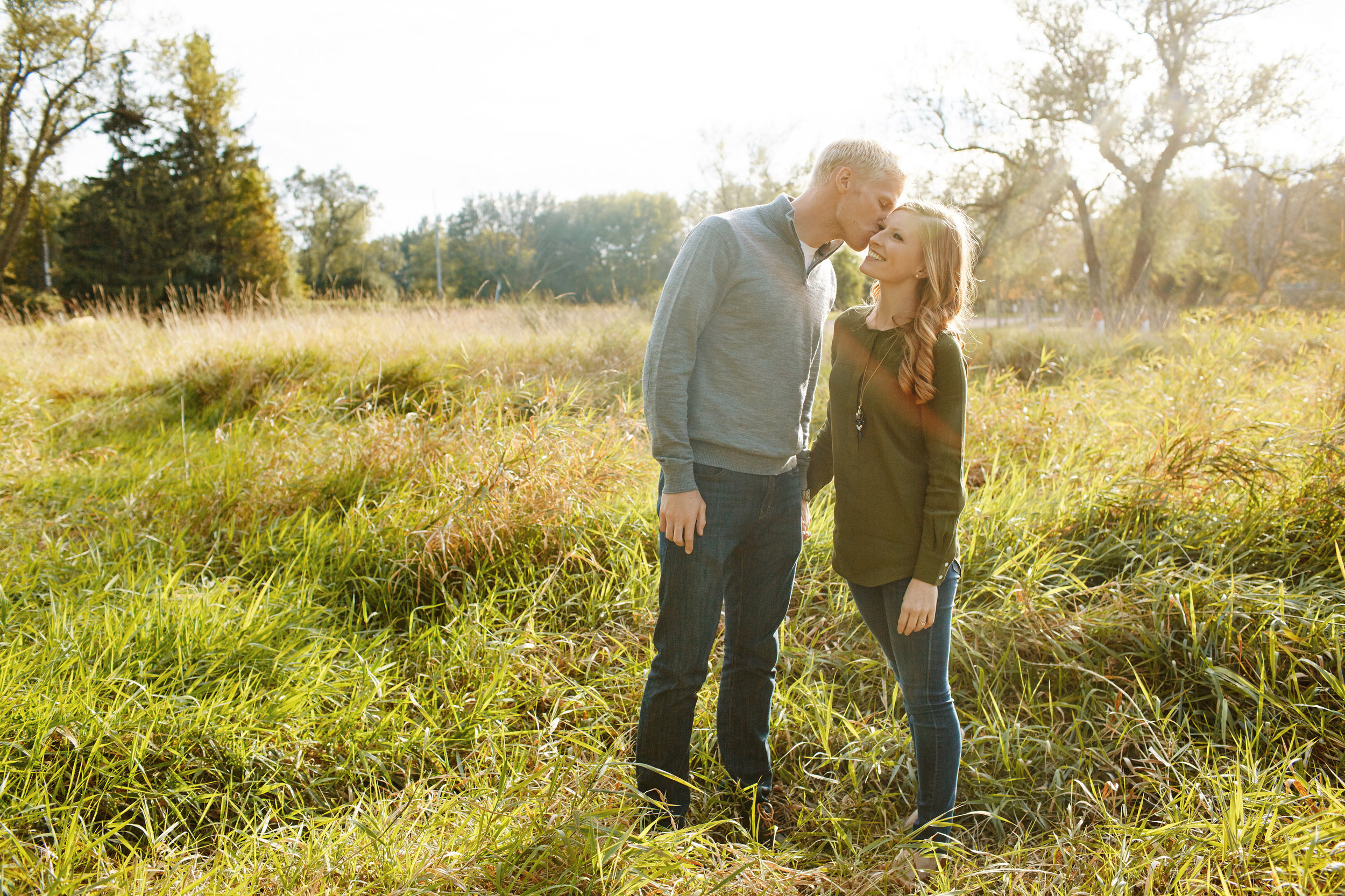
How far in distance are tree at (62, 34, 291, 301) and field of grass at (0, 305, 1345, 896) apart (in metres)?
20.1

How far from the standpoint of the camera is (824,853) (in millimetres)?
2023

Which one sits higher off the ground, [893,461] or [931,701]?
[893,461]

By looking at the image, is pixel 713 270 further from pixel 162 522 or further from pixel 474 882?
pixel 162 522

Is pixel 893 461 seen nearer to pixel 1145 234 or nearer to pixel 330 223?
pixel 1145 234

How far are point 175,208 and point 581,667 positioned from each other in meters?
23.7

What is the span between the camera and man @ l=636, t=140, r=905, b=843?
5.87ft

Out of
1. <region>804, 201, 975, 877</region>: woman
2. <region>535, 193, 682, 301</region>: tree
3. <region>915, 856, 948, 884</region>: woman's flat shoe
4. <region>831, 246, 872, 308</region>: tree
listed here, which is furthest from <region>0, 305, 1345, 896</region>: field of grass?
<region>535, 193, 682, 301</region>: tree

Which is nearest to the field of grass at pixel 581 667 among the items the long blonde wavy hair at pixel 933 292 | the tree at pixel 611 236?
the long blonde wavy hair at pixel 933 292

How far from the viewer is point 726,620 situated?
1995 millimetres

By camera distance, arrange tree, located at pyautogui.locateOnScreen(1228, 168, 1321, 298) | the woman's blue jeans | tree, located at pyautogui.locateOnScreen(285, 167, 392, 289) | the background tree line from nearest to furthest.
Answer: the woman's blue jeans
the background tree line
tree, located at pyautogui.locateOnScreen(1228, 168, 1321, 298)
tree, located at pyautogui.locateOnScreen(285, 167, 392, 289)

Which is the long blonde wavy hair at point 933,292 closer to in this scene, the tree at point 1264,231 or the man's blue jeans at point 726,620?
the man's blue jeans at point 726,620

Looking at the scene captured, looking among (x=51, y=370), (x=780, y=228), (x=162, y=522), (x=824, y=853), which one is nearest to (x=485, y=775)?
(x=824, y=853)

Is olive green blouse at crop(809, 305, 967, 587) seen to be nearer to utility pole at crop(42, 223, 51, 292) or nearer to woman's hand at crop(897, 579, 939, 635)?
woman's hand at crop(897, 579, 939, 635)

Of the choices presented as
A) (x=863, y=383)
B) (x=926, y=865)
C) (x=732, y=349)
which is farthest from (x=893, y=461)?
(x=926, y=865)
